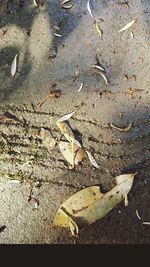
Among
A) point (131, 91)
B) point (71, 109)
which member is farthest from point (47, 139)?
point (131, 91)

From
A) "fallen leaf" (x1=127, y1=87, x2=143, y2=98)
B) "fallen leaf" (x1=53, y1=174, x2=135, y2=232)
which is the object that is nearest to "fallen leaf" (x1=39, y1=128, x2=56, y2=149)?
"fallen leaf" (x1=53, y1=174, x2=135, y2=232)

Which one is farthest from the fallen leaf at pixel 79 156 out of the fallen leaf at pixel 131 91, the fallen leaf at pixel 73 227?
the fallen leaf at pixel 131 91

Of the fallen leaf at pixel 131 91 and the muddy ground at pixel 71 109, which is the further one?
the fallen leaf at pixel 131 91

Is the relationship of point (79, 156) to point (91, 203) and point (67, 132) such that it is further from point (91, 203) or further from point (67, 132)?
point (91, 203)

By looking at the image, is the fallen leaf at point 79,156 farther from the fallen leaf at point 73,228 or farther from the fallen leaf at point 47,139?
the fallen leaf at point 73,228

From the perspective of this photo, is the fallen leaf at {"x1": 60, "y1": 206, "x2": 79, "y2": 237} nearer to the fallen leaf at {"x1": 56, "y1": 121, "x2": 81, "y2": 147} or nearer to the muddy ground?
the muddy ground

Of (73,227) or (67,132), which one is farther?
(67,132)
